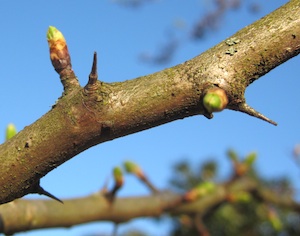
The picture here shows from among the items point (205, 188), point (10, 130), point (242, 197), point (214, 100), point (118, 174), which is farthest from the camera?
point (242, 197)

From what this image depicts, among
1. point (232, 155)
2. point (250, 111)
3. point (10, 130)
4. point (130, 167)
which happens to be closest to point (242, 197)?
point (232, 155)

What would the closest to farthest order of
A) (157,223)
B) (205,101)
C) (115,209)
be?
(205,101) < (115,209) < (157,223)

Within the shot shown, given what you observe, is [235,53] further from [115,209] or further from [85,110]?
[115,209]

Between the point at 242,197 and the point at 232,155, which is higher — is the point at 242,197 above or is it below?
below

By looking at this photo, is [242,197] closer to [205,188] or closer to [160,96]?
[205,188]

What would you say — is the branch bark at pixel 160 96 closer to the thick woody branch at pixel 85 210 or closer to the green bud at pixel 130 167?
the thick woody branch at pixel 85 210

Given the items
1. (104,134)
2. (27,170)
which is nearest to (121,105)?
(104,134)
